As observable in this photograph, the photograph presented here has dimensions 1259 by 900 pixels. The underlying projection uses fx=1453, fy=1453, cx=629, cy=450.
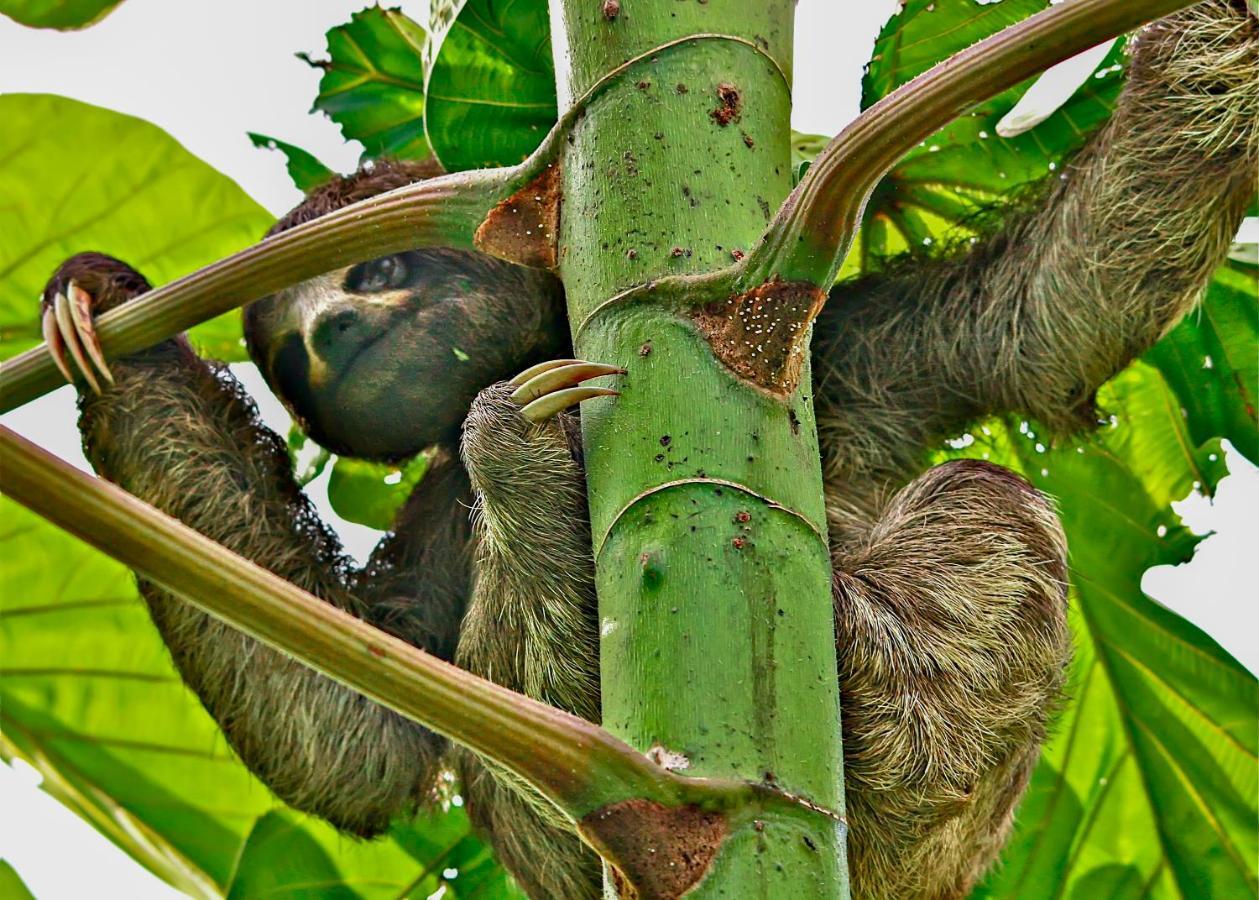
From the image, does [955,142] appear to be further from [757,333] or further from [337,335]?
[757,333]

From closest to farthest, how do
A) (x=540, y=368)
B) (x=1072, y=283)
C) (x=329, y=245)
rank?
(x=329, y=245)
(x=540, y=368)
(x=1072, y=283)

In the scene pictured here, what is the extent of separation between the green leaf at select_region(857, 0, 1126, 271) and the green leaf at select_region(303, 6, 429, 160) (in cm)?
145

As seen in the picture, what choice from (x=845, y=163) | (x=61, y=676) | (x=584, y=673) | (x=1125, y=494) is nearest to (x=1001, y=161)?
(x=1125, y=494)

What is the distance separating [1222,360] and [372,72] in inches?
108

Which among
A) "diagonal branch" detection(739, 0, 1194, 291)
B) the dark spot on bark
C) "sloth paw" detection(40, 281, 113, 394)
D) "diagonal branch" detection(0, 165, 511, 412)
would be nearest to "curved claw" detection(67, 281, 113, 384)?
"sloth paw" detection(40, 281, 113, 394)

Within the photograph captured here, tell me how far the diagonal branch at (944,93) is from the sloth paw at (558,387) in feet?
1.34

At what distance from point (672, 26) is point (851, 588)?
1.46 m

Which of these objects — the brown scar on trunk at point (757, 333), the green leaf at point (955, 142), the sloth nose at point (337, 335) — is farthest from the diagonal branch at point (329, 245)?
the green leaf at point (955, 142)

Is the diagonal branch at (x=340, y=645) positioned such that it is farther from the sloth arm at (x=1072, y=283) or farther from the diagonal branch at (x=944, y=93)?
the sloth arm at (x=1072, y=283)

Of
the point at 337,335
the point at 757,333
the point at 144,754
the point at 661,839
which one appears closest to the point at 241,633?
the point at 144,754

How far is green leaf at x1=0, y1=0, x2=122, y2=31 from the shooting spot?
3369 millimetres

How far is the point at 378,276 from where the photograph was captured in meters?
4.32

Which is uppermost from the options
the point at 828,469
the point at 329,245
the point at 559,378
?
the point at 828,469

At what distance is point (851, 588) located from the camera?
3336 mm
